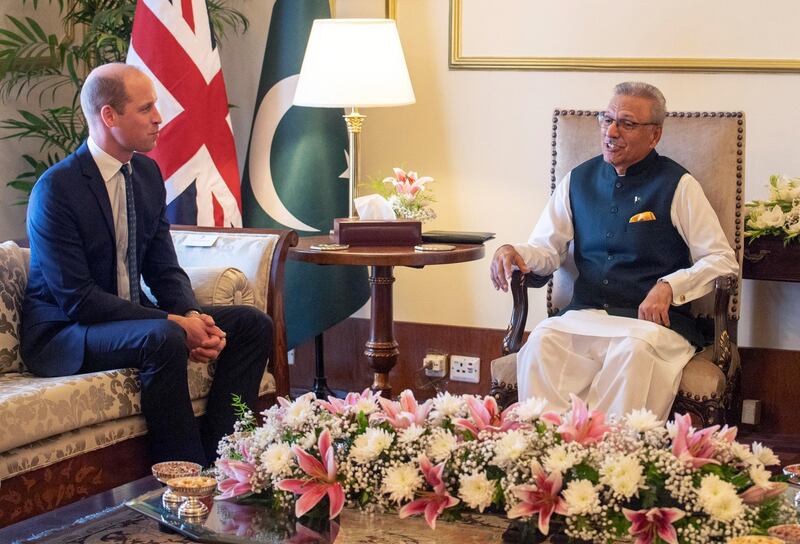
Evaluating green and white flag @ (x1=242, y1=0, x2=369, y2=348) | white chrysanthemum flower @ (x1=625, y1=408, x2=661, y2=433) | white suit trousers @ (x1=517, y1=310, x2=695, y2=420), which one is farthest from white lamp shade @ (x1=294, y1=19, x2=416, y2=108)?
white chrysanthemum flower @ (x1=625, y1=408, x2=661, y2=433)

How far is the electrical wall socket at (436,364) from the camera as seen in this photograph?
4543mm

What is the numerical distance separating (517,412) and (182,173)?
242 centimetres

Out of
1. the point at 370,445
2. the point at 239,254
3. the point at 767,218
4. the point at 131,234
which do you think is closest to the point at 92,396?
the point at 131,234

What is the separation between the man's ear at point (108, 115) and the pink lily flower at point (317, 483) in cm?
164

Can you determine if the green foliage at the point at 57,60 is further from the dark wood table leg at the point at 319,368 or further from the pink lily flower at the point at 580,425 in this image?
the pink lily flower at the point at 580,425

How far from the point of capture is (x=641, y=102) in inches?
135

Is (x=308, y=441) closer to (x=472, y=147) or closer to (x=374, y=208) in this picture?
(x=374, y=208)

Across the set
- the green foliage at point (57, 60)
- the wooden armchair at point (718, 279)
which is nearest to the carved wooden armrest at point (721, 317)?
the wooden armchair at point (718, 279)

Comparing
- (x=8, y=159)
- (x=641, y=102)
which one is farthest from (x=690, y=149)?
(x=8, y=159)

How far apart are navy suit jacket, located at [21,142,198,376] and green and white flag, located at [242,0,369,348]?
1118 millimetres

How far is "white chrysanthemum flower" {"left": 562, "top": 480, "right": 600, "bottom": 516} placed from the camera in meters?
1.79

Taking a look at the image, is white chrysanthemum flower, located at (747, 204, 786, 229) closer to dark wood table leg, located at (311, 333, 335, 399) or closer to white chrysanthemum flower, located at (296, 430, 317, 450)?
dark wood table leg, located at (311, 333, 335, 399)

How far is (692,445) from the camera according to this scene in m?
1.91

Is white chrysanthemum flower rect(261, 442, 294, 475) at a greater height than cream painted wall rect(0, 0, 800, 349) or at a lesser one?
lesser
